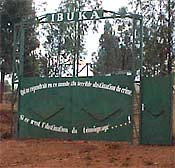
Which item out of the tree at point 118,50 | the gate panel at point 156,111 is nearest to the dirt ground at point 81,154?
the gate panel at point 156,111

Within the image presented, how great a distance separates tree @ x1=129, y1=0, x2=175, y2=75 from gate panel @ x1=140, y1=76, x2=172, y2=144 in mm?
3572

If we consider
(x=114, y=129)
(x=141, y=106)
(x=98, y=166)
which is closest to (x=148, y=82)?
(x=141, y=106)

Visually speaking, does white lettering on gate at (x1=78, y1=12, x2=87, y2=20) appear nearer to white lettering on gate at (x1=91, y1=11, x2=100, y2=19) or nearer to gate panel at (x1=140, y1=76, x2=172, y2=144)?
white lettering on gate at (x1=91, y1=11, x2=100, y2=19)

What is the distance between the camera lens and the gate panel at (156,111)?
1214cm

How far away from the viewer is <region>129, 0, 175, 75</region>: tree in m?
16.1

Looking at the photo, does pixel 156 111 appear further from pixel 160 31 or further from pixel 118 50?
pixel 118 50

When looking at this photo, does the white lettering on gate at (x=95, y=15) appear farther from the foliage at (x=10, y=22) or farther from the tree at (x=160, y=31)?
the foliage at (x=10, y=22)

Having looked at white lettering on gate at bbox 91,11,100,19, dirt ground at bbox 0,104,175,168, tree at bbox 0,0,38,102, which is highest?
tree at bbox 0,0,38,102

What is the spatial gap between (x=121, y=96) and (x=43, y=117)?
285cm

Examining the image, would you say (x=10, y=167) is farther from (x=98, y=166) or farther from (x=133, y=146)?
(x=133, y=146)

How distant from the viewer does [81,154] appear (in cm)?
1124

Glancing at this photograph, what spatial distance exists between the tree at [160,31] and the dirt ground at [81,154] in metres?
4.90

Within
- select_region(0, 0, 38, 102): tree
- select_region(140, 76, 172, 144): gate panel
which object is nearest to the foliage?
select_region(0, 0, 38, 102): tree

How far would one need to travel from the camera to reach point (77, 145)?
497 inches
